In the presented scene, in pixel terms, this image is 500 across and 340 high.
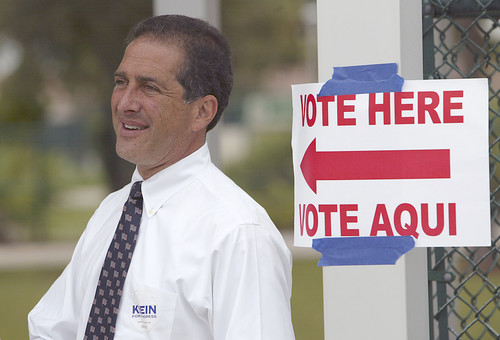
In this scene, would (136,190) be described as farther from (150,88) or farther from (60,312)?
(60,312)

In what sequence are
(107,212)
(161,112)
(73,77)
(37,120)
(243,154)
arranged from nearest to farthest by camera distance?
(161,112)
(107,212)
(73,77)
(37,120)
(243,154)

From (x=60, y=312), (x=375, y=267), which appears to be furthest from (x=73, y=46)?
(x=375, y=267)

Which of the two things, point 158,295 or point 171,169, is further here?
point 171,169

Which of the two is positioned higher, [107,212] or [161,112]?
[161,112]

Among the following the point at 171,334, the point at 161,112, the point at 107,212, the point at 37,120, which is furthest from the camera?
the point at 37,120

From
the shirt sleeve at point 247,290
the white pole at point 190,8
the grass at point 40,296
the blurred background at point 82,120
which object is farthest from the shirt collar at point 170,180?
the blurred background at point 82,120

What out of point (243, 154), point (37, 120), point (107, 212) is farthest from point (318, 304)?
point (107, 212)

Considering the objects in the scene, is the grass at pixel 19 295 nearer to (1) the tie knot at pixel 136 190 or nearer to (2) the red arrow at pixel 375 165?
(1) the tie knot at pixel 136 190

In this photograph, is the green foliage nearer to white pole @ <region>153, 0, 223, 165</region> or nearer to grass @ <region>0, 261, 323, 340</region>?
grass @ <region>0, 261, 323, 340</region>

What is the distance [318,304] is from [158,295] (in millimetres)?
12385

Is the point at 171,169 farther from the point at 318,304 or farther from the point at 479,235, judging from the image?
the point at 318,304

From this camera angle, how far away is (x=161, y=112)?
2238 mm

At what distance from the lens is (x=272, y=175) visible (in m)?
19.0

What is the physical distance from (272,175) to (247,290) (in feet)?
55.9
